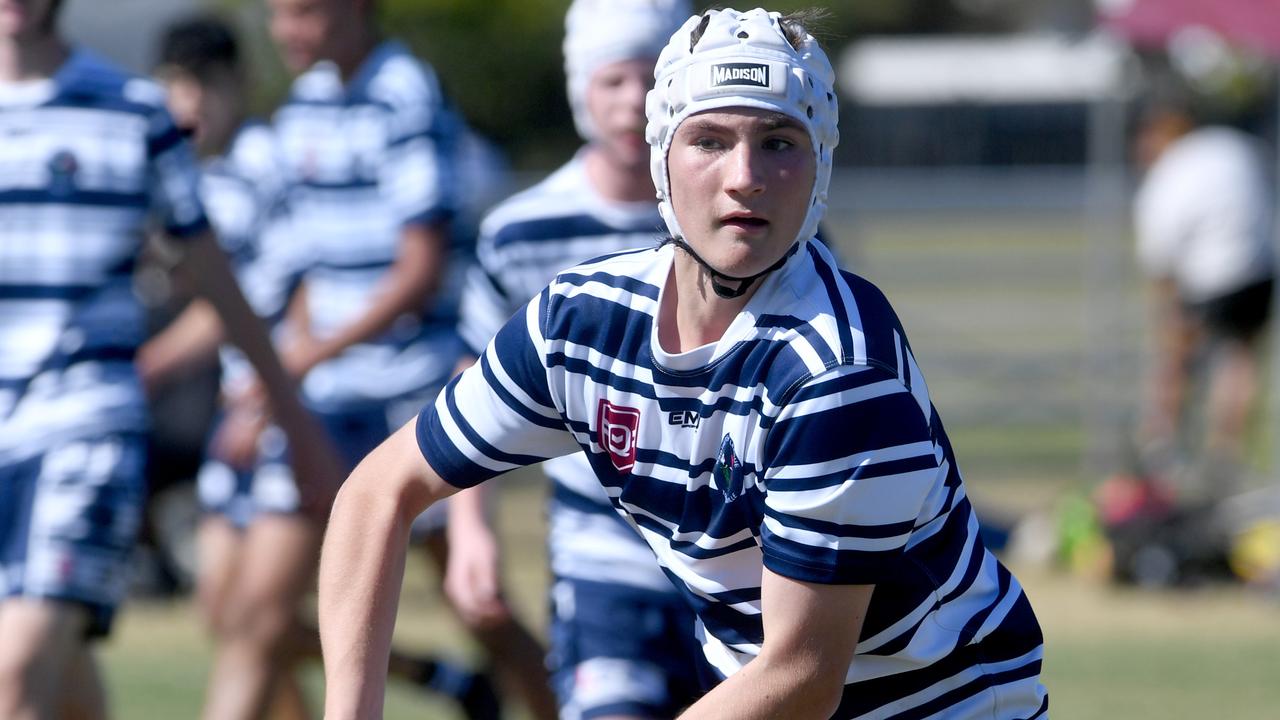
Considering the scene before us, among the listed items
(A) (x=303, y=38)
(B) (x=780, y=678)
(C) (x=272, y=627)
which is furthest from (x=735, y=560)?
(A) (x=303, y=38)

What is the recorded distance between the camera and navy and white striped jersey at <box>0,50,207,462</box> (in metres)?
4.70

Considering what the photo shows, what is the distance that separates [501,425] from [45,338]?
6.43 feet

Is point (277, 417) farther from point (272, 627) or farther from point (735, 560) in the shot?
point (735, 560)

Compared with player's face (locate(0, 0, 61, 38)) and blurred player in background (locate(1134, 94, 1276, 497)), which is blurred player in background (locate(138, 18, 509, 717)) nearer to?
player's face (locate(0, 0, 61, 38))

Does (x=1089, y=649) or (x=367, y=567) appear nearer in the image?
(x=367, y=567)

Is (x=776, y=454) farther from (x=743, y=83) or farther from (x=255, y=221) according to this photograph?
(x=255, y=221)

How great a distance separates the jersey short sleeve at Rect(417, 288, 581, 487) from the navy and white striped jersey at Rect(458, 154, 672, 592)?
4.31 feet

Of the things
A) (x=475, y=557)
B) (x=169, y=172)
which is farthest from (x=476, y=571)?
(x=169, y=172)

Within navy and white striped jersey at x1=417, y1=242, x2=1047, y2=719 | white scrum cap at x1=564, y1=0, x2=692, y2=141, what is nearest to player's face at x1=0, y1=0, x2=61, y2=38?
white scrum cap at x1=564, y1=0, x2=692, y2=141

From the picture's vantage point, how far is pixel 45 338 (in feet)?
15.5

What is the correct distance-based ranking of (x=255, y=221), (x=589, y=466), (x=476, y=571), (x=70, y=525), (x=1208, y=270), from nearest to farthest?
1. (x=589, y=466)
2. (x=70, y=525)
3. (x=476, y=571)
4. (x=255, y=221)
5. (x=1208, y=270)

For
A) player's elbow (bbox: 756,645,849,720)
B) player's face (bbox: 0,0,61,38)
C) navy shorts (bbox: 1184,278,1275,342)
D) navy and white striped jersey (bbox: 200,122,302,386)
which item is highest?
player's face (bbox: 0,0,61,38)

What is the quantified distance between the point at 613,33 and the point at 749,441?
2056mm

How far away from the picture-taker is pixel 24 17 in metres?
4.69
